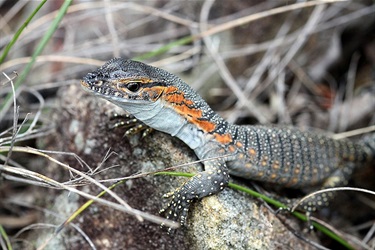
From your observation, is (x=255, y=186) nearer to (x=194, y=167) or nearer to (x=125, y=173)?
(x=194, y=167)

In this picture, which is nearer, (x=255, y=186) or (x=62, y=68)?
(x=255, y=186)

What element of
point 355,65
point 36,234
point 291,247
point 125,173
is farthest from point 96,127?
point 355,65

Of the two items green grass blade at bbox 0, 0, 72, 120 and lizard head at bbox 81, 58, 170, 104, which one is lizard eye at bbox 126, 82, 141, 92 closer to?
lizard head at bbox 81, 58, 170, 104

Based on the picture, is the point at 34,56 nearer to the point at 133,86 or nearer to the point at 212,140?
the point at 133,86

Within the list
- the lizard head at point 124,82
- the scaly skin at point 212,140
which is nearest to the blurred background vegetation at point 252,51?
the scaly skin at point 212,140

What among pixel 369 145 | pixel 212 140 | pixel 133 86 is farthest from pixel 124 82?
pixel 369 145

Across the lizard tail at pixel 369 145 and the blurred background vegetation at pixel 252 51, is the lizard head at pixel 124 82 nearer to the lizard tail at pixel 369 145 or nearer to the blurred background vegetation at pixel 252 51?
the blurred background vegetation at pixel 252 51
